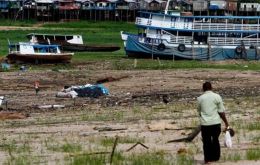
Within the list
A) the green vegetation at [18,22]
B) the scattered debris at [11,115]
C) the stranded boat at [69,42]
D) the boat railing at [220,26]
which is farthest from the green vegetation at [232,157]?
the green vegetation at [18,22]

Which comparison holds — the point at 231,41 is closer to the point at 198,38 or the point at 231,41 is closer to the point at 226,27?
the point at 226,27

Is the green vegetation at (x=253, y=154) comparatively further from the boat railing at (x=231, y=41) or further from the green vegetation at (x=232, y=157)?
the boat railing at (x=231, y=41)

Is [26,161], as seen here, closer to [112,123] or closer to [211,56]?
[112,123]

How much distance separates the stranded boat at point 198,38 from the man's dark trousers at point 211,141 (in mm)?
46357

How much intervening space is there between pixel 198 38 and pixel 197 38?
77mm

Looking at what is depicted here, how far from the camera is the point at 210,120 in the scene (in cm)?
1500

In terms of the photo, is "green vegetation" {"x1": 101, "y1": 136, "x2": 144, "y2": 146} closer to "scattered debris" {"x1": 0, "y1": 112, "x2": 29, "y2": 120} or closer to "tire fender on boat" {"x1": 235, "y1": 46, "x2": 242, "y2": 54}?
"scattered debris" {"x1": 0, "y1": 112, "x2": 29, "y2": 120}

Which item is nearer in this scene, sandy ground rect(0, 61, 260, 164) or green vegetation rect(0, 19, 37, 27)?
sandy ground rect(0, 61, 260, 164)

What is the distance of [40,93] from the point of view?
34.1 metres

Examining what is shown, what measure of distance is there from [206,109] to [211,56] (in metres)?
46.8

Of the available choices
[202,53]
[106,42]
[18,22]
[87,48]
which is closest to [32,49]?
[202,53]

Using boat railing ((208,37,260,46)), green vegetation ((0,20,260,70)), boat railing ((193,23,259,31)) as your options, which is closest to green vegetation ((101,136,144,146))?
green vegetation ((0,20,260,70))

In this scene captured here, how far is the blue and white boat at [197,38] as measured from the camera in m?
61.9

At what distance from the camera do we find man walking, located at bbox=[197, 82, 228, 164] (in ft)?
49.2
